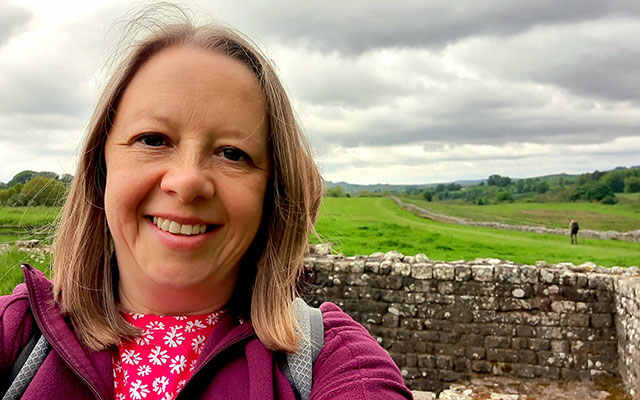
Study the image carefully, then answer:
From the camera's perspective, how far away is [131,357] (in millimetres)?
1341

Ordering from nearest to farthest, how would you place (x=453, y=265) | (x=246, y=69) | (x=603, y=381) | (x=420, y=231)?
(x=246, y=69) < (x=603, y=381) < (x=453, y=265) < (x=420, y=231)

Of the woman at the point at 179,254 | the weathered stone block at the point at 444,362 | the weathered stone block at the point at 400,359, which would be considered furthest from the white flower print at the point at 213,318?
the weathered stone block at the point at 444,362

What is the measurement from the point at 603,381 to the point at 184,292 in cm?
850

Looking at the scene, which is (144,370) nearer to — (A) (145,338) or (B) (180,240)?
(A) (145,338)

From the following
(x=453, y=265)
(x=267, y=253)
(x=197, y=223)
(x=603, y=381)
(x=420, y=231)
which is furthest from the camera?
(x=420, y=231)

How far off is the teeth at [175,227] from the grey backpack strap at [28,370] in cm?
40

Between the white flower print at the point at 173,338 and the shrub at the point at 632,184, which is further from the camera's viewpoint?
the shrub at the point at 632,184

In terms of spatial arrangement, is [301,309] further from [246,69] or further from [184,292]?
[246,69]

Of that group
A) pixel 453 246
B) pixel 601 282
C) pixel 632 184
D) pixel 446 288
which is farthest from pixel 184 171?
pixel 632 184

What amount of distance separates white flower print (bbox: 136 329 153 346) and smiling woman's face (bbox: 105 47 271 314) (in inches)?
3.8

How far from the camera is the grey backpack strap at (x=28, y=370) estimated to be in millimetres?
1136

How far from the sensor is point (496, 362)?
317 inches

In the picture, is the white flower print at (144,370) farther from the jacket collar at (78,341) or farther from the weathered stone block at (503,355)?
the weathered stone block at (503,355)

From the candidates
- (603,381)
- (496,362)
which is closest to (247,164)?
(496,362)
